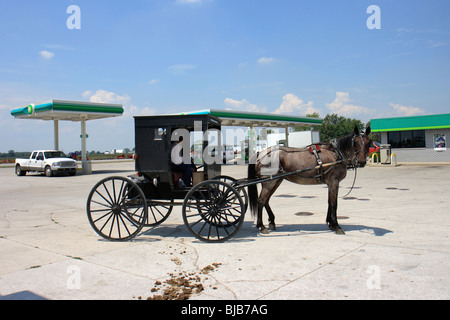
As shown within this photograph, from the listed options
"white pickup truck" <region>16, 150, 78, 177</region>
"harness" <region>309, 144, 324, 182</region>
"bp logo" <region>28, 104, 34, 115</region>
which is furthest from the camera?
"bp logo" <region>28, 104, 34, 115</region>

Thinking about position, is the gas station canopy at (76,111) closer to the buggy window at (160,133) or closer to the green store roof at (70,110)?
the green store roof at (70,110)

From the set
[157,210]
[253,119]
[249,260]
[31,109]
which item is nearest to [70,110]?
[31,109]

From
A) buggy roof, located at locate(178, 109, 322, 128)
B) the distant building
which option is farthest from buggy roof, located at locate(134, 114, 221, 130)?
the distant building

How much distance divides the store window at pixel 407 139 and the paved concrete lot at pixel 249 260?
23.3 meters

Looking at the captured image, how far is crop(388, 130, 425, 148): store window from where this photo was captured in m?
29.4

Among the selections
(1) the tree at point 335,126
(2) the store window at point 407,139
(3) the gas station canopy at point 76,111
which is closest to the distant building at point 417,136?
(2) the store window at point 407,139

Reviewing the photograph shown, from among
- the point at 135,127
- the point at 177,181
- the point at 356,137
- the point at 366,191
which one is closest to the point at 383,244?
the point at 356,137

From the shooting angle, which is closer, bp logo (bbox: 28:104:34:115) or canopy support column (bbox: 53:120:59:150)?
bp logo (bbox: 28:104:34:115)

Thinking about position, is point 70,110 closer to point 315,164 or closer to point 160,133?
point 160,133

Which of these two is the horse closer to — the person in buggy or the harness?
the harness

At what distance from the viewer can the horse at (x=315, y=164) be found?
278 inches

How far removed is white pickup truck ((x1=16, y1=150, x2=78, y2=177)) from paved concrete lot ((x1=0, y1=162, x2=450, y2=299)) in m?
16.8

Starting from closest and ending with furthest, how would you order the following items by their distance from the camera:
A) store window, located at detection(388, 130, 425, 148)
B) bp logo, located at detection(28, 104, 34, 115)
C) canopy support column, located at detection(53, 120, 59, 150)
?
bp logo, located at detection(28, 104, 34, 115)
store window, located at detection(388, 130, 425, 148)
canopy support column, located at detection(53, 120, 59, 150)
